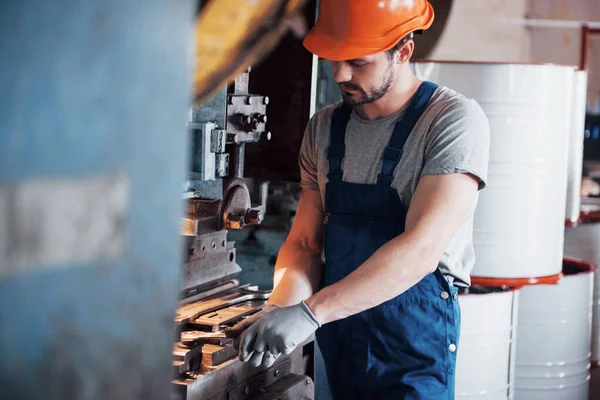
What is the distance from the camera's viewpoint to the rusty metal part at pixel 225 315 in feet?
5.90

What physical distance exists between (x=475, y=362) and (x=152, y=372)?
2061 millimetres

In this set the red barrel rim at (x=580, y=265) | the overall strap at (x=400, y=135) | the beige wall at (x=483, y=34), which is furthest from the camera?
the beige wall at (x=483, y=34)

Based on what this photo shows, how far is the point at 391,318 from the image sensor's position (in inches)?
66.2

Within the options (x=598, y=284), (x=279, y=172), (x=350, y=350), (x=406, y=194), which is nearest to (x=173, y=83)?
(x=406, y=194)

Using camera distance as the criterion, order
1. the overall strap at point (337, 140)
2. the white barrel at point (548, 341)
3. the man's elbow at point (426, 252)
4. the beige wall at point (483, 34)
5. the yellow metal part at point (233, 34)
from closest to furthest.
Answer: the man's elbow at point (426, 252)
the overall strap at point (337, 140)
the yellow metal part at point (233, 34)
the white barrel at point (548, 341)
the beige wall at point (483, 34)

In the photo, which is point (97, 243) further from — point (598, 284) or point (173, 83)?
point (598, 284)

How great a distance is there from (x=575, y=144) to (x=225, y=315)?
206cm

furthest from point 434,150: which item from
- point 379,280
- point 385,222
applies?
point 379,280

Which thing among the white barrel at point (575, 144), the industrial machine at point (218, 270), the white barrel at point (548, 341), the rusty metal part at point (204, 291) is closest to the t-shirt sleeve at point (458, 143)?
the industrial machine at point (218, 270)

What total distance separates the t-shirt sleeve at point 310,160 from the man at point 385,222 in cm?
7

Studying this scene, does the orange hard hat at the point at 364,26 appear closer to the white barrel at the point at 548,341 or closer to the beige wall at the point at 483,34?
the white barrel at the point at 548,341

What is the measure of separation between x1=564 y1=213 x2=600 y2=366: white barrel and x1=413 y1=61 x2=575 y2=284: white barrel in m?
0.95

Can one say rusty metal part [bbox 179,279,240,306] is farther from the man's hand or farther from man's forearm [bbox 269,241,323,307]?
the man's hand

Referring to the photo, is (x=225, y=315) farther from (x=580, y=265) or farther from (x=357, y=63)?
(x=580, y=265)
